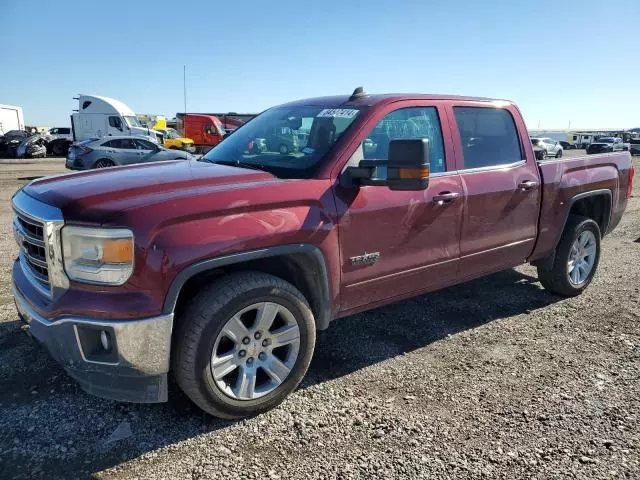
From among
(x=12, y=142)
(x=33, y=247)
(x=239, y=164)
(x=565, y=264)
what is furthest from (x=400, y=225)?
(x=12, y=142)

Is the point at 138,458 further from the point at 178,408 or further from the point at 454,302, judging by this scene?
the point at 454,302

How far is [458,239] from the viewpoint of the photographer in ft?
12.5

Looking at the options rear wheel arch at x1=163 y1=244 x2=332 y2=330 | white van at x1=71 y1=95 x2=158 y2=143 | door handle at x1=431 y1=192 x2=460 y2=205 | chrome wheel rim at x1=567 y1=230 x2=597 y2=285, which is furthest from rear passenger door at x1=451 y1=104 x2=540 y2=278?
white van at x1=71 y1=95 x2=158 y2=143

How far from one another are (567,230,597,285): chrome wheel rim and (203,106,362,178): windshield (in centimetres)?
285

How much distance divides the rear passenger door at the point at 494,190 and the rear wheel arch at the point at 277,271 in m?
1.32

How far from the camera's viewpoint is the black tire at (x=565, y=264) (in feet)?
15.9

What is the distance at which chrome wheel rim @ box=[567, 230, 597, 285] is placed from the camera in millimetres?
4996

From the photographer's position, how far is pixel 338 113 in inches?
142

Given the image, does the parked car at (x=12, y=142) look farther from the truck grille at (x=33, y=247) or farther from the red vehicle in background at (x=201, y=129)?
the truck grille at (x=33, y=247)

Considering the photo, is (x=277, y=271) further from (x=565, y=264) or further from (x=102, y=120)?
(x=102, y=120)

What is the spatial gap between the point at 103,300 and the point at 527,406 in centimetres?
254

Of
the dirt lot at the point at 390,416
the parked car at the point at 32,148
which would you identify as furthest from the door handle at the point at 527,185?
the parked car at the point at 32,148

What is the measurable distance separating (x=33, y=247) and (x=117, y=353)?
83cm

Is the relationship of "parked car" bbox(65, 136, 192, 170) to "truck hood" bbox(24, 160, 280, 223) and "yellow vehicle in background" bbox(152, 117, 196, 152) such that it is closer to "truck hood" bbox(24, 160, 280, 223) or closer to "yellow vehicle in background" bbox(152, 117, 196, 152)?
"yellow vehicle in background" bbox(152, 117, 196, 152)
